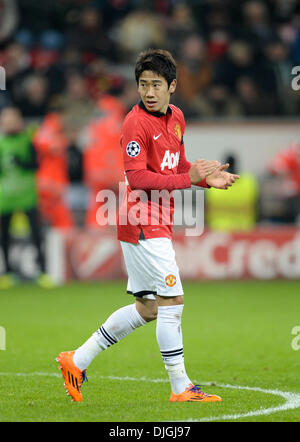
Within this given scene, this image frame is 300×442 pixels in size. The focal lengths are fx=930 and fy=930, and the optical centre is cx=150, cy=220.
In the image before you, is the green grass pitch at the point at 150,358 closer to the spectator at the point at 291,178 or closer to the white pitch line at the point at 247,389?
the white pitch line at the point at 247,389

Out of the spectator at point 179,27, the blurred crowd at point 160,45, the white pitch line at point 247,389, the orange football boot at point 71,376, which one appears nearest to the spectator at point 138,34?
the blurred crowd at point 160,45

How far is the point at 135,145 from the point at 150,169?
24 cm

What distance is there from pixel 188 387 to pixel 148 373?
1.17 metres

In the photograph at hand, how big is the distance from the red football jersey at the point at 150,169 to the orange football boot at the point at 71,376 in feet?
2.72

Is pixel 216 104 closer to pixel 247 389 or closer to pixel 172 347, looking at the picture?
pixel 247 389

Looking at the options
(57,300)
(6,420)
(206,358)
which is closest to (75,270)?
(57,300)

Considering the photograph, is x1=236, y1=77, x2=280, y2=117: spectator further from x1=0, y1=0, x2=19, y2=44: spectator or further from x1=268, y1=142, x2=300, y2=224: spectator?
x1=0, y1=0, x2=19, y2=44: spectator

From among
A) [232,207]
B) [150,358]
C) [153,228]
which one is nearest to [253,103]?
[232,207]

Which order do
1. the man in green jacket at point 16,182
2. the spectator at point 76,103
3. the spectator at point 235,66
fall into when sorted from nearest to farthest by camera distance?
the man in green jacket at point 16,182, the spectator at point 76,103, the spectator at point 235,66

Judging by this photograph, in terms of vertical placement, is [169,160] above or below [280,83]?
below

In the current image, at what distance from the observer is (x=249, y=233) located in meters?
13.4

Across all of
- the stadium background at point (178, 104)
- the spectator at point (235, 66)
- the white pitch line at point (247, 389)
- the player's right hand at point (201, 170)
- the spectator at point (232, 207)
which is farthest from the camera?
the spectator at point (235, 66)

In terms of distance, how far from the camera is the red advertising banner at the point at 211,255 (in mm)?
13094

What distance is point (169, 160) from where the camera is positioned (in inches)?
228
